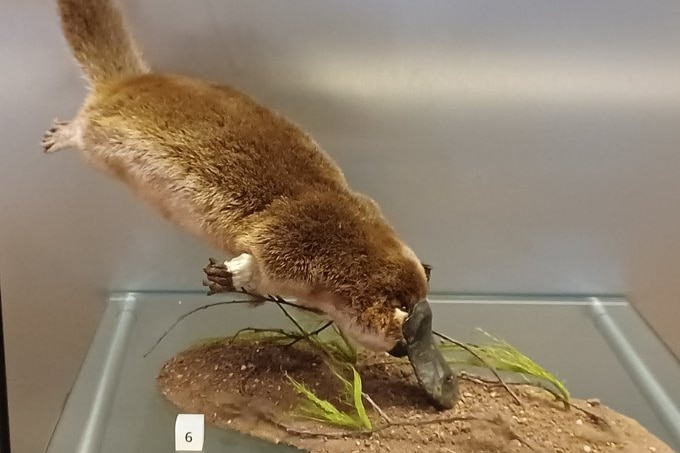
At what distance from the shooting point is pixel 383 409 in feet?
2.38

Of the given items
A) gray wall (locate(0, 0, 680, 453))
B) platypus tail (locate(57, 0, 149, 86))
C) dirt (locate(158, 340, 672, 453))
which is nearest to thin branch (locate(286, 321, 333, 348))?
dirt (locate(158, 340, 672, 453))

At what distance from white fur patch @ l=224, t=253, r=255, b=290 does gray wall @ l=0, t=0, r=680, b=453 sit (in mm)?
319

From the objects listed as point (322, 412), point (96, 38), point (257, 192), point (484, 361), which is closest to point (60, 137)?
point (96, 38)

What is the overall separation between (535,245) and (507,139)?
149mm

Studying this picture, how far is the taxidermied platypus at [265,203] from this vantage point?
25.5 inches

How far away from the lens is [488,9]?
90 cm

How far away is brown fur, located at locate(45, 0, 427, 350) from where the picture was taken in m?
0.65

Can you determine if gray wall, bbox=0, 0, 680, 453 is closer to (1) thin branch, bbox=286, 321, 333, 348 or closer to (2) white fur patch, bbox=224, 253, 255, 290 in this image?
(1) thin branch, bbox=286, 321, 333, 348

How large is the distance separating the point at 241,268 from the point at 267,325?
254 millimetres

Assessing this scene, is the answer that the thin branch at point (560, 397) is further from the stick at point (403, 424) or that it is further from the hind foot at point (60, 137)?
the hind foot at point (60, 137)

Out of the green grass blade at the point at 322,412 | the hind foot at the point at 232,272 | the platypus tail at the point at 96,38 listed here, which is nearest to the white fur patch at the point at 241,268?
the hind foot at the point at 232,272

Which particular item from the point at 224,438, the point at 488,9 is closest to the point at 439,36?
the point at 488,9

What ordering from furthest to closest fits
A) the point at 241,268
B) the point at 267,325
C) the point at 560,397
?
the point at 267,325 → the point at 560,397 → the point at 241,268

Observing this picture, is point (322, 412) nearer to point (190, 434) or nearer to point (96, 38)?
point (190, 434)
